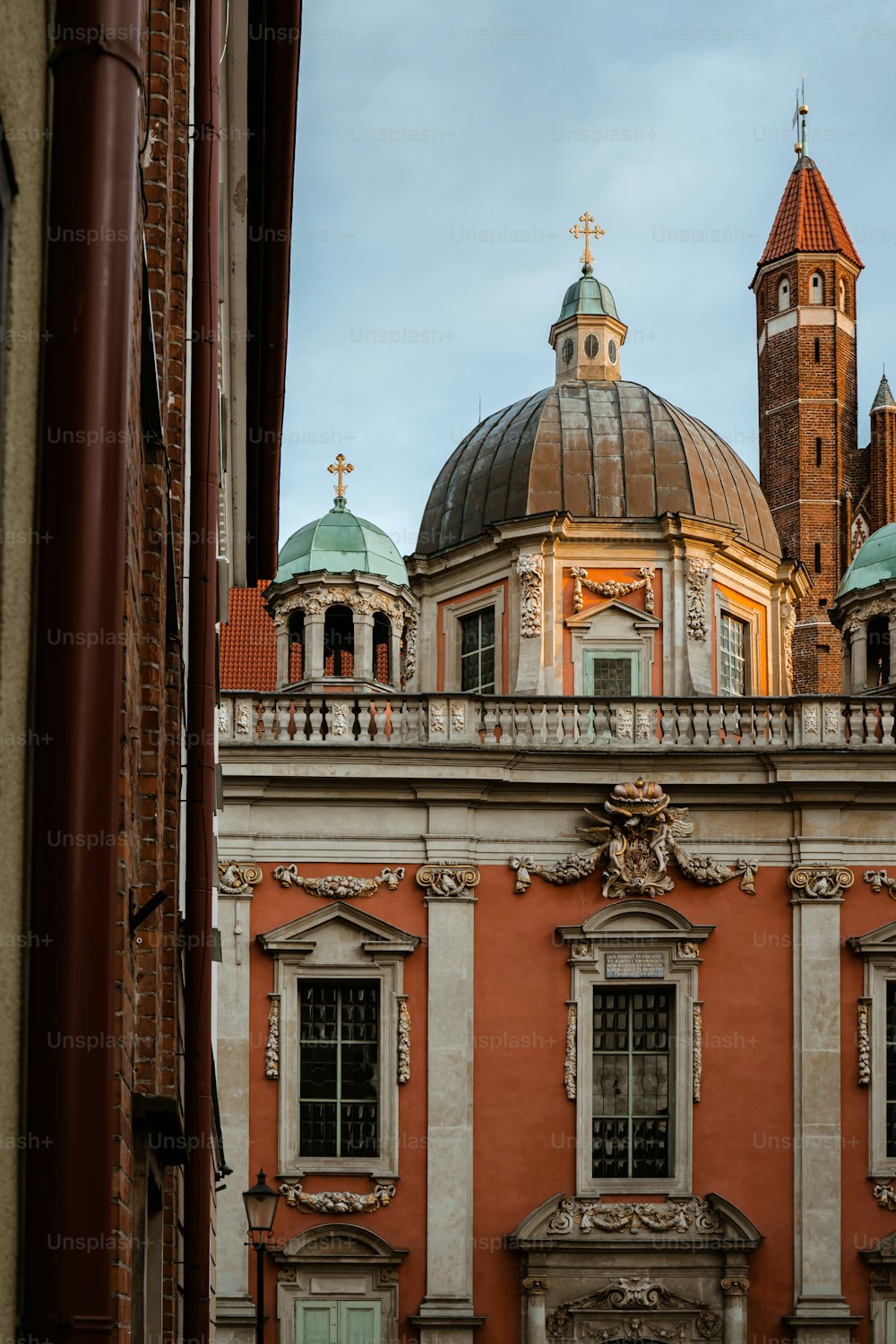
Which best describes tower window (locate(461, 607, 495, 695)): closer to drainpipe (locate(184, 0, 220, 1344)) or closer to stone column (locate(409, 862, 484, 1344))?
stone column (locate(409, 862, 484, 1344))

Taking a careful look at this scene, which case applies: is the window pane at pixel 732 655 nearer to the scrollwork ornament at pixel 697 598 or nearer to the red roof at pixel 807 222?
the scrollwork ornament at pixel 697 598

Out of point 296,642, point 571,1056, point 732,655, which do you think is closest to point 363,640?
point 296,642

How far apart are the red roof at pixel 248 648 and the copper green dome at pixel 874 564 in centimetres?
1151

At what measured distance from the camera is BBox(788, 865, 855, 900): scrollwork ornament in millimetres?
26891

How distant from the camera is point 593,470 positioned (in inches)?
1266

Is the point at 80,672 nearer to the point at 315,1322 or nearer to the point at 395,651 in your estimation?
the point at 315,1322

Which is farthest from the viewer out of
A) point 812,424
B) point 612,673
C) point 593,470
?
point 812,424

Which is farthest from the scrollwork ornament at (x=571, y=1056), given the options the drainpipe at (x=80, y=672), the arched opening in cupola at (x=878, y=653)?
the drainpipe at (x=80, y=672)

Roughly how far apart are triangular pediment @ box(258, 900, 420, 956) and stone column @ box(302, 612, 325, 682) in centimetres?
413

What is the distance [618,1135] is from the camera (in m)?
26.4

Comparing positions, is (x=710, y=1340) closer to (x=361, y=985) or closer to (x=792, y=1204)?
(x=792, y=1204)

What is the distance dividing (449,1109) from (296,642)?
24.0 ft

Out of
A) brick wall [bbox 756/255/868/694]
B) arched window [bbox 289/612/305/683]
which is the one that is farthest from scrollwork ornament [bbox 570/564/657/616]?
brick wall [bbox 756/255/868/694]

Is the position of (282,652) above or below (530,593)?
below
